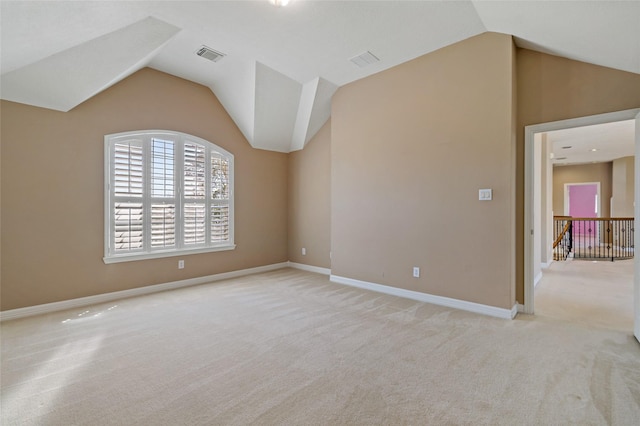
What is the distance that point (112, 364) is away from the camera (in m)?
2.43

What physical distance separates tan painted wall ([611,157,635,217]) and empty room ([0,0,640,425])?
18.7ft

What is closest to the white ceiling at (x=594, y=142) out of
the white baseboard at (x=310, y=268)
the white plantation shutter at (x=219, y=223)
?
the white baseboard at (x=310, y=268)

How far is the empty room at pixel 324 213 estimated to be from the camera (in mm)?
2129

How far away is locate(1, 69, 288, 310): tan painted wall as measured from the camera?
346 cm

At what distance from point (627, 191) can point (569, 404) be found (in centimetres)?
1088

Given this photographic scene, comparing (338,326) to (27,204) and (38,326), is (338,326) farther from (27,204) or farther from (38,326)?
(27,204)

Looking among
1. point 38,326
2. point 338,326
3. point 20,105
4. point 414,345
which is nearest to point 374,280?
point 338,326

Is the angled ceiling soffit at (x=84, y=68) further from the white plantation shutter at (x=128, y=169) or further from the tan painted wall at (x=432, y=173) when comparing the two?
the tan painted wall at (x=432, y=173)

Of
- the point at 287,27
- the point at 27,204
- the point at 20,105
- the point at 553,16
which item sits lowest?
the point at 27,204

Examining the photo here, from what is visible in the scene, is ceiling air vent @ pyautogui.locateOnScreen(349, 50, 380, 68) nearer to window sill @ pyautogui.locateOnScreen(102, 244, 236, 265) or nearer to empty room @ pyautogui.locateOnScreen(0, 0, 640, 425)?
empty room @ pyautogui.locateOnScreen(0, 0, 640, 425)

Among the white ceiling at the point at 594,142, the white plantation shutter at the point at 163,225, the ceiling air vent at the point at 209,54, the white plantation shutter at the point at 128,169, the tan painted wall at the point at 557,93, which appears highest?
the ceiling air vent at the point at 209,54

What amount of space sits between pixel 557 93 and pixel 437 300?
273cm

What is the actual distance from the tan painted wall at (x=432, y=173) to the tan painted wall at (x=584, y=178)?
10.2m

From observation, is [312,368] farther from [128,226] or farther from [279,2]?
[128,226]
